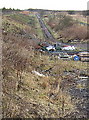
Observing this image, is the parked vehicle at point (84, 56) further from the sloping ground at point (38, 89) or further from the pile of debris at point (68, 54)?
the sloping ground at point (38, 89)

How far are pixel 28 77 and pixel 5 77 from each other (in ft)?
5.35

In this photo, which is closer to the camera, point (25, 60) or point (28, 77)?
point (28, 77)

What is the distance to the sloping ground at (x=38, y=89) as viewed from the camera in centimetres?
620

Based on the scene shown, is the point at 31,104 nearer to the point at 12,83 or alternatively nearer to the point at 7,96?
the point at 7,96

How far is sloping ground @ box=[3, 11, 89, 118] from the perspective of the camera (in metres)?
6.20

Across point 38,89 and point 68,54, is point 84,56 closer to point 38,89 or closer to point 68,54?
point 68,54

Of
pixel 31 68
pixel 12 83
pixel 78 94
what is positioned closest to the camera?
pixel 12 83

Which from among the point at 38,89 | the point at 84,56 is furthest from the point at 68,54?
the point at 38,89

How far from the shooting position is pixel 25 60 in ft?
35.7

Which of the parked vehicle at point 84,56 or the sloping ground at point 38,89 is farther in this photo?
the parked vehicle at point 84,56

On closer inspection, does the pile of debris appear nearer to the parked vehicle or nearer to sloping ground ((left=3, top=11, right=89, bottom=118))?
the parked vehicle

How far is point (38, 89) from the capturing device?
8094 millimetres

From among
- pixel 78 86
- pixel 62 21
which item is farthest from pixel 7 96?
pixel 62 21

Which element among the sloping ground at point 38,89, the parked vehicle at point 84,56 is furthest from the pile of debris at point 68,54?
the sloping ground at point 38,89
